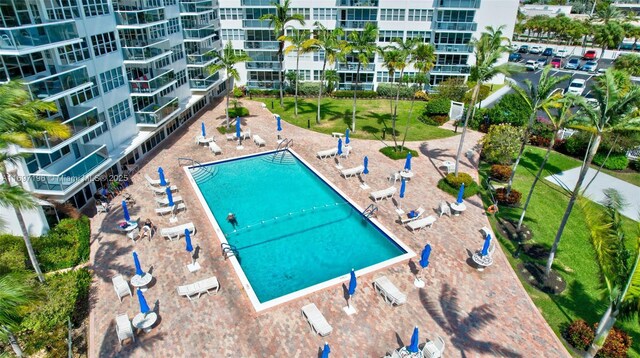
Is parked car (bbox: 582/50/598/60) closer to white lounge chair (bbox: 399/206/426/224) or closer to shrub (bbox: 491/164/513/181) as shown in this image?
shrub (bbox: 491/164/513/181)

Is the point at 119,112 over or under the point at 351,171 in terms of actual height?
over

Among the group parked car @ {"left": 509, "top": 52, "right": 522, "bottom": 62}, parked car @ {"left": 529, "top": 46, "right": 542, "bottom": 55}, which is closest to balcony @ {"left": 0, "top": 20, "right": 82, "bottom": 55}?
parked car @ {"left": 509, "top": 52, "right": 522, "bottom": 62}

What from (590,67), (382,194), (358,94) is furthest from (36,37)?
(590,67)

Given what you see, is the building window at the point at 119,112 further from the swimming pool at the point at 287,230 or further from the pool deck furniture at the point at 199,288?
the pool deck furniture at the point at 199,288

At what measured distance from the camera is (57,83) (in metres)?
23.7

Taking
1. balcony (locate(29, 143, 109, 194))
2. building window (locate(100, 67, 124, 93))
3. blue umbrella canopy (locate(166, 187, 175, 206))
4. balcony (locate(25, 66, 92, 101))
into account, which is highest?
balcony (locate(25, 66, 92, 101))

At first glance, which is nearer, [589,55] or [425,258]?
[425,258]

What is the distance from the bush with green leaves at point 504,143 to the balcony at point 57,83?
31.8 meters

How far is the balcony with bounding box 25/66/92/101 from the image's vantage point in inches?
889

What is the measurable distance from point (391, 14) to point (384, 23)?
4.60 feet

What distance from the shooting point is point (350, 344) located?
1739 centimetres

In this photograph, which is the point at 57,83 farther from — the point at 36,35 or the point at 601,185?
the point at 601,185

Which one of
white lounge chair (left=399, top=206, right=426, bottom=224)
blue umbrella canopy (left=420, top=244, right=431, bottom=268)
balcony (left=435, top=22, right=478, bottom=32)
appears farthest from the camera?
balcony (left=435, top=22, right=478, bottom=32)

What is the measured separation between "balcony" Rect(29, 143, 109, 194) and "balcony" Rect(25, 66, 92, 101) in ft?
13.0
